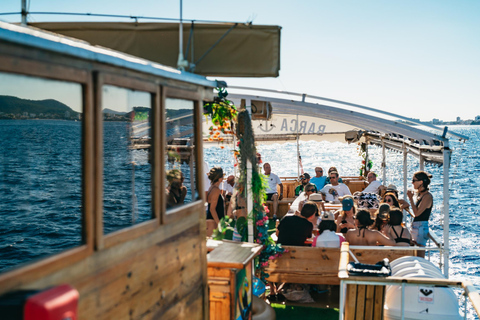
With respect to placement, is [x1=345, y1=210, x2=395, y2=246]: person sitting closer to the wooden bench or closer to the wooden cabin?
the wooden bench

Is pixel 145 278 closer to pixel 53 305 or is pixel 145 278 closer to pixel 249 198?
pixel 53 305

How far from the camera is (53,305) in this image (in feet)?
5.84

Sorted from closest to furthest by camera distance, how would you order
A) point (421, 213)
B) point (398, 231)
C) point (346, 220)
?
1. point (398, 231)
2. point (421, 213)
3. point (346, 220)

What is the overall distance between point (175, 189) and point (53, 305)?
6.04 ft

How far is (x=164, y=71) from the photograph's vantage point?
3.03 meters

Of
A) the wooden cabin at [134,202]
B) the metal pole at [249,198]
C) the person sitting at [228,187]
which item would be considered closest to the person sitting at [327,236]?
the metal pole at [249,198]

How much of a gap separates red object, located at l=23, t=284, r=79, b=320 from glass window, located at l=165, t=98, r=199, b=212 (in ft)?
4.92

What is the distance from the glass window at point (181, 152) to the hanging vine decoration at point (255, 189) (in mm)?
1957

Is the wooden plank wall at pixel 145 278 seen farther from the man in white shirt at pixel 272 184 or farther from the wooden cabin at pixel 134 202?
the man in white shirt at pixel 272 184

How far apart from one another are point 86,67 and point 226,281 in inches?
107

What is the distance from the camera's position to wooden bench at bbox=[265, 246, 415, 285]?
6.18m

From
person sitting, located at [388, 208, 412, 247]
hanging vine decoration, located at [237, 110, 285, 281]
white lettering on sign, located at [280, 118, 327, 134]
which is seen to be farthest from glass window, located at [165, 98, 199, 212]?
white lettering on sign, located at [280, 118, 327, 134]

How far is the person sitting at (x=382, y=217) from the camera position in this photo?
6.69 m

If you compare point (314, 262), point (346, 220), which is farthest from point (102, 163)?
point (346, 220)
